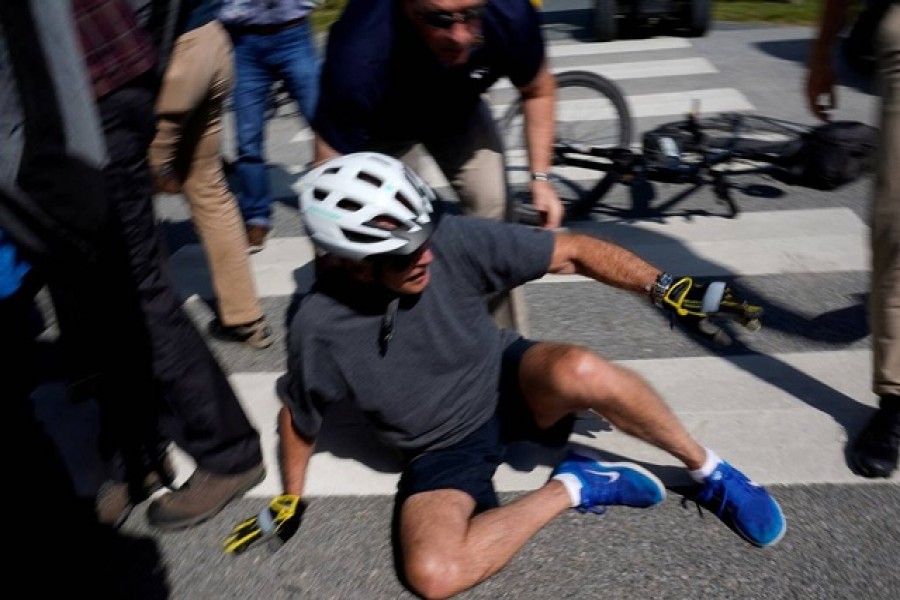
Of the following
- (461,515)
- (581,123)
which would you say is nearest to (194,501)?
(461,515)

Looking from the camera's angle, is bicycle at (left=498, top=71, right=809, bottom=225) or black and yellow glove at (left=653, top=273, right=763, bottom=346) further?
bicycle at (left=498, top=71, right=809, bottom=225)

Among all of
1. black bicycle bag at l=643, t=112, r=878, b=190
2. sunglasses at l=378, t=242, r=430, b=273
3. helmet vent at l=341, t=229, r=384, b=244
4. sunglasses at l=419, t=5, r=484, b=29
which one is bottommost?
black bicycle bag at l=643, t=112, r=878, b=190

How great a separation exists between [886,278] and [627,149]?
96.5 inches

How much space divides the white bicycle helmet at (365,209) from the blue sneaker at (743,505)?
1.13 metres

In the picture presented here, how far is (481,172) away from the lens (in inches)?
127

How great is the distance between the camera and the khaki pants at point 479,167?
3.17 m

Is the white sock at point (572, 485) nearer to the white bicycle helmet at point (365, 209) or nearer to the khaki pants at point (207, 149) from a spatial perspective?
the white bicycle helmet at point (365, 209)

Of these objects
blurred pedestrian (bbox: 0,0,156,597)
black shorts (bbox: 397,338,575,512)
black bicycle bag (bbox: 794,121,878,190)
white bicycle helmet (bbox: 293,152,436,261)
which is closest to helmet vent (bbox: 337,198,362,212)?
white bicycle helmet (bbox: 293,152,436,261)

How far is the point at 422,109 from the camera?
299 centimetres

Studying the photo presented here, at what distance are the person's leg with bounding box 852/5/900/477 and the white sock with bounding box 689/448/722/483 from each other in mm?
492

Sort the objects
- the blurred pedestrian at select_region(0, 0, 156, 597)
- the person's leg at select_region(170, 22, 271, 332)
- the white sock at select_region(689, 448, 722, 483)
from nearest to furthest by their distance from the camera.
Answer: the blurred pedestrian at select_region(0, 0, 156, 597), the white sock at select_region(689, 448, 722, 483), the person's leg at select_region(170, 22, 271, 332)

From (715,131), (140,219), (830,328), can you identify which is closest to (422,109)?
(140,219)

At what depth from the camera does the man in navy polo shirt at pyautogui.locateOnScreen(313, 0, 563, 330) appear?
2664mm

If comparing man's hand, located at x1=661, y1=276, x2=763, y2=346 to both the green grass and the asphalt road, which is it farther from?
the green grass
